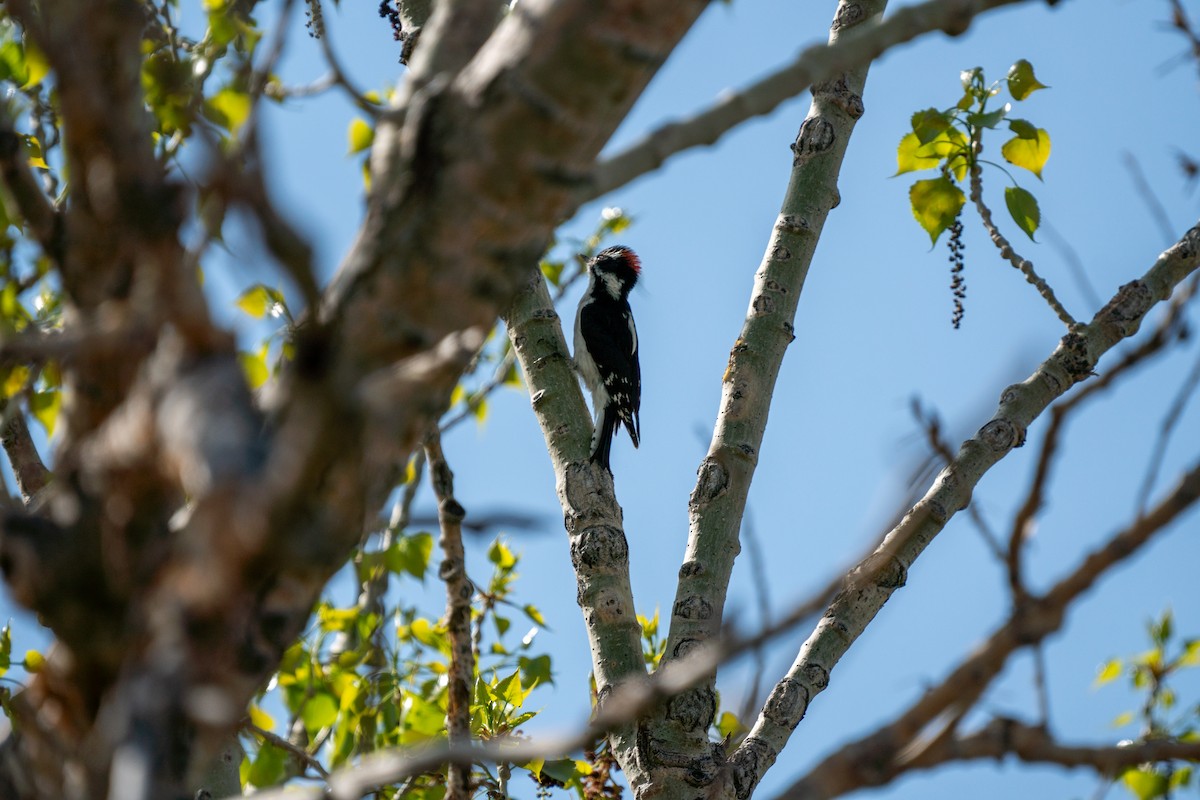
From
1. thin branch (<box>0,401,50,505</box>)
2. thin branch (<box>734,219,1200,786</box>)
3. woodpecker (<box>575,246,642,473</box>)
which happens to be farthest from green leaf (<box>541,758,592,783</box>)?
woodpecker (<box>575,246,642,473</box>)

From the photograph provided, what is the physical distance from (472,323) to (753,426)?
2073 millimetres

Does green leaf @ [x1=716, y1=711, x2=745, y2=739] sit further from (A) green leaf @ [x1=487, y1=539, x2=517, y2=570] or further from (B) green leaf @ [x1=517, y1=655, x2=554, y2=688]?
(A) green leaf @ [x1=487, y1=539, x2=517, y2=570]

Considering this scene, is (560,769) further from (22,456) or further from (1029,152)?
(1029,152)

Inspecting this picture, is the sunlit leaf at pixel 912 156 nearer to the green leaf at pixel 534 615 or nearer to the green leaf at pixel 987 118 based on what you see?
the green leaf at pixel 987 118

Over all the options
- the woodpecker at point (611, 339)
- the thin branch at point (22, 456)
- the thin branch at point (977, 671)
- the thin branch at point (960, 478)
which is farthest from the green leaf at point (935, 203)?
the woodpecker at point (611, 339)

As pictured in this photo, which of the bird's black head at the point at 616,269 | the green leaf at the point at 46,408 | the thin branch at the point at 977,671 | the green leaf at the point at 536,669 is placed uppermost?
the bird's black head at the point at 616,269

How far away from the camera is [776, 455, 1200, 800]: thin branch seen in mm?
1293

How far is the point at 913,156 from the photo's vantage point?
138 inches

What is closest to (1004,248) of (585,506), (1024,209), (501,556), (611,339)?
(1024,209)

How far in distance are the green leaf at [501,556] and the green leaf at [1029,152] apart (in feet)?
9.12

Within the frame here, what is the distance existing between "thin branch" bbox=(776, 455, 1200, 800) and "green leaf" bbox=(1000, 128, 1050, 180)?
239 cm

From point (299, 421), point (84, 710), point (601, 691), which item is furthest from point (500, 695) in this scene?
point (299, 421)

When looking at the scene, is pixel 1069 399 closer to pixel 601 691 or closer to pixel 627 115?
pixel 627 115

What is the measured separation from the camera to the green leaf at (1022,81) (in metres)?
3.54
